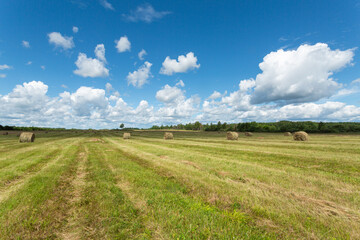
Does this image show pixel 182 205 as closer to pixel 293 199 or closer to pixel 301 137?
pixel 293 199

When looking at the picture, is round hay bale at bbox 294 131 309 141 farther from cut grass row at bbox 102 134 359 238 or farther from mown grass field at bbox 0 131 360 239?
cut grass row at bbox 102 134 359 238

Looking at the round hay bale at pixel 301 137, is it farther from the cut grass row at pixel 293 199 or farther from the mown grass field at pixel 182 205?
the cut grass row at pixel 293 199

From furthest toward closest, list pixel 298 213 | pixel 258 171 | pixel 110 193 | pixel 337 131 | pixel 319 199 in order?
pixel 337 131
pixel 258 171
pixel 110 193
pixel 319 199
pixel 298 213

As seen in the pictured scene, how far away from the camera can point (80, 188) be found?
6.91 metres

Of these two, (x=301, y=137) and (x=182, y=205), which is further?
(x=301, y=137)

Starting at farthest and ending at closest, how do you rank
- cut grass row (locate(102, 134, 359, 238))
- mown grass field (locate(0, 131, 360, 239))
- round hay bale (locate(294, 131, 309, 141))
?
1. round hay bale (locate(294, 131, 309, 141))
2. cut grass row (locate(102, 134, 359, 238))
3. mown grass field (locate(0, 131, 360, 239))

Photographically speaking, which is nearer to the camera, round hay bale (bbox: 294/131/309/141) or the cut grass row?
the cut grass row

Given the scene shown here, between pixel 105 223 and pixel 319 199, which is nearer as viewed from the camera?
pixel 105 223

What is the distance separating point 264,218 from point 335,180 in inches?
234

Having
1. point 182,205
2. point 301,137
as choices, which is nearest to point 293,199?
point 182,205

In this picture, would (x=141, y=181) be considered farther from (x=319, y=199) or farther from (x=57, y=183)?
(x=319, y=199)

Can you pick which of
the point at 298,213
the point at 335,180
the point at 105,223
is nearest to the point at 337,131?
the point at 335,180

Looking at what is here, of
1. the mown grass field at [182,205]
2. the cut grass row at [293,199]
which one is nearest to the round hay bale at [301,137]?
the mown grass field at [182,205]

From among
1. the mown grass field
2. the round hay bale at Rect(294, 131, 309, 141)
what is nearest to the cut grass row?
the mown grass field
